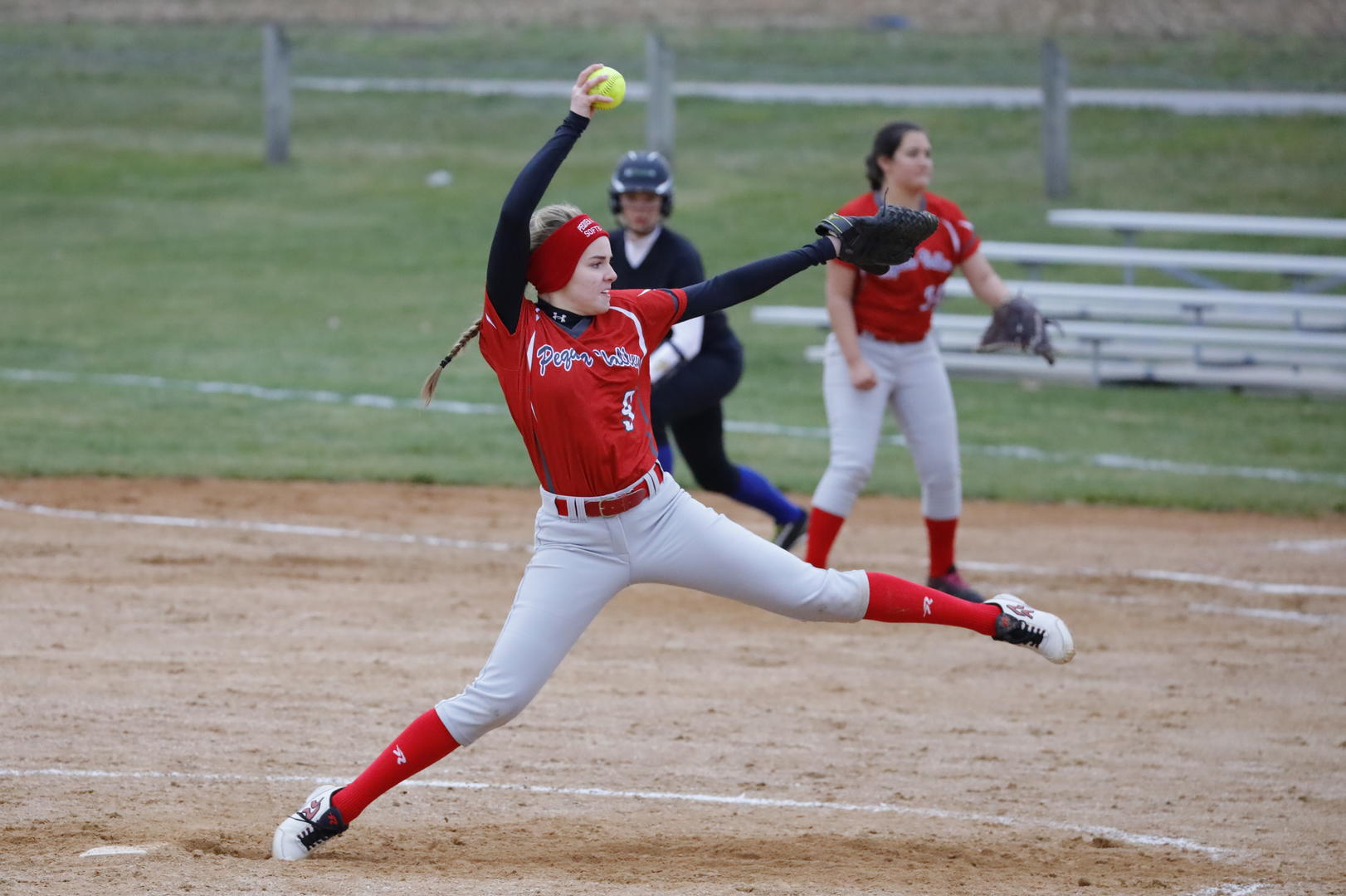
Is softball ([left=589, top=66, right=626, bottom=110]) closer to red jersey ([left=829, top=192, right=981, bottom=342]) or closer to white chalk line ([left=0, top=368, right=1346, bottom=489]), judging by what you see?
red jersey ([left=829, top=192, right=981, bottom=342])

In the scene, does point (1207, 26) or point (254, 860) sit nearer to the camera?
point (254, 860)

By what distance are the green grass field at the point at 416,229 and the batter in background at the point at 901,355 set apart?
339cm

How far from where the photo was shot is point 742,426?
44.4ft

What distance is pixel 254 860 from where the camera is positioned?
16.7 ft

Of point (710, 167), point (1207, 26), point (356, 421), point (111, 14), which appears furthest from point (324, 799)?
point (111, 14)

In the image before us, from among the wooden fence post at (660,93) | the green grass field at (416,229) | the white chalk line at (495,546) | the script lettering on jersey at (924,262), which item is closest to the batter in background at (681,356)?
the script lettering on jersey at (924,262)

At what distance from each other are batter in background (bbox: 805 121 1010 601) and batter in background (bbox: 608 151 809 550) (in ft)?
2.05

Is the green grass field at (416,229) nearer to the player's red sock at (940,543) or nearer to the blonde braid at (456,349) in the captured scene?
the player's red sock at (940,543)

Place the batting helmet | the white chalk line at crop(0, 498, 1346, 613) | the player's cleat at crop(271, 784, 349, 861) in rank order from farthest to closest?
1. the white chalk line at crop(0, 498, 1346, 613)
2. the batting helmet
3. the player's cleat at crop(271, 784, 349, 861)

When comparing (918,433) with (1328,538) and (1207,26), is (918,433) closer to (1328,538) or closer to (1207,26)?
(1328,538)

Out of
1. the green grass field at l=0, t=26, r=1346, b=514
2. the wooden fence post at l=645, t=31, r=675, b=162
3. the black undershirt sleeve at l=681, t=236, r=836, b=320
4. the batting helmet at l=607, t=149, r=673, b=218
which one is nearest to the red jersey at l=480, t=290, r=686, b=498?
the black undershirt sleeve at l=681, t=236, r=836, b=320

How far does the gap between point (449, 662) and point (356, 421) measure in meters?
6.22

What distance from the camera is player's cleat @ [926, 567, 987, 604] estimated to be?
319 inches

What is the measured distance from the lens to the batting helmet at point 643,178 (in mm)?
7992
